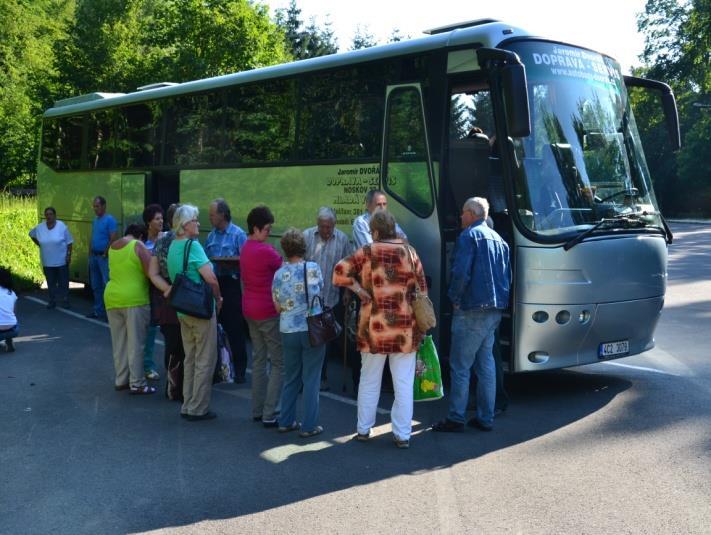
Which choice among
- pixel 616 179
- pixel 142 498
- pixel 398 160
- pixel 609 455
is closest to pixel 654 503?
pixel 609 455

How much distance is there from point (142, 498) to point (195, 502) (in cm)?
38

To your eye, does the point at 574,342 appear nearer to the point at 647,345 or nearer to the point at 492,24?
the point at 647,345

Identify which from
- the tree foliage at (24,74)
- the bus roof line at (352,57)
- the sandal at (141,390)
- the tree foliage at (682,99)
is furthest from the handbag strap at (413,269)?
the tree foliage at (682,99)

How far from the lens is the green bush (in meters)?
19.7

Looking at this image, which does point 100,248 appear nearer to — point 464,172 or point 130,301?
point 130,301

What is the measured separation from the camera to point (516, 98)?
7.43 metres

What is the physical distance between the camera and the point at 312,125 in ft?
35.1

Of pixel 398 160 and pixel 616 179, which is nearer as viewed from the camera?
pixel 616 179

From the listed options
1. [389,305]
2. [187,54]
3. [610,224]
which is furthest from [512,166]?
[187,54]

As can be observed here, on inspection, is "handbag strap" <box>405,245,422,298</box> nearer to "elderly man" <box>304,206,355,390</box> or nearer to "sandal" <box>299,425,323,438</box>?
"sandal" <box>299,425,323,438</box>

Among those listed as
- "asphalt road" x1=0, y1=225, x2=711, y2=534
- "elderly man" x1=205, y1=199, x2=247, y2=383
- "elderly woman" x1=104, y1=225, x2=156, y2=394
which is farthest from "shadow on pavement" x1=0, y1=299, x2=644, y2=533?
"elderly man" x1=205, y1=199, x2=247, y2=383

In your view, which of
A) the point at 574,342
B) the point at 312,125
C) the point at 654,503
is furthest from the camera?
the point at 312,125

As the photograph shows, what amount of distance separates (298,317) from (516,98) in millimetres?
2643

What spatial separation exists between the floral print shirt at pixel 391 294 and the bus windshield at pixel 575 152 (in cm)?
171
